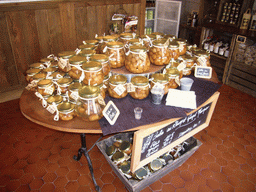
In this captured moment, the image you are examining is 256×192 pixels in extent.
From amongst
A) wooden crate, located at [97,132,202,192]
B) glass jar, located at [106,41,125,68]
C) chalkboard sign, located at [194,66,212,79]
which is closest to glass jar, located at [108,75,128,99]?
glass jar, located at [106,41,125,68]

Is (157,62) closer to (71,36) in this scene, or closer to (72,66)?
(72,66)

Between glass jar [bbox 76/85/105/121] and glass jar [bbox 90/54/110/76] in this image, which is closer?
glass jar [bbox 76/85/105/121]

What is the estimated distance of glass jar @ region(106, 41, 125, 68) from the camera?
174 cm

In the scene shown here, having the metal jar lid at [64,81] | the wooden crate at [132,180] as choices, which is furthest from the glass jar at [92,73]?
the wooden crate at [132,180]

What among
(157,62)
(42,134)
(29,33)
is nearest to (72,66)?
(157,62)

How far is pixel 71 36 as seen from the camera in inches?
147

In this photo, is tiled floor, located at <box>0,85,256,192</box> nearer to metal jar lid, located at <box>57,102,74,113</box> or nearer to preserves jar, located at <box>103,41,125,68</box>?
metal jar lid, located at <box>57,102,74,113</box>

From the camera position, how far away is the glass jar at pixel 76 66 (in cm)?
159

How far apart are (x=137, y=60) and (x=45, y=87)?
2.62ft

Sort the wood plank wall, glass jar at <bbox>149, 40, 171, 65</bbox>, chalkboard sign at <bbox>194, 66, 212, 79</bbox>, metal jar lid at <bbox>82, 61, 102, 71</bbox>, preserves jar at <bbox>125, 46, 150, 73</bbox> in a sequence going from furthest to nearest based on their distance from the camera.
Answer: the wood plank wall → chalkboard sign at <bbox>194, 66, 212, 79</bbox> → glass jar at <bbox>149, 40, 171, 65</bbox> → preserves jar at <bbox>125, 46, 150, 73</bbox> → metal jar lid at <bbox>82, 61, 102, 71</bbox>

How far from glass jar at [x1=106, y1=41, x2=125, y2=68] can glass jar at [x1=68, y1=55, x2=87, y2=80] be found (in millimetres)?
246

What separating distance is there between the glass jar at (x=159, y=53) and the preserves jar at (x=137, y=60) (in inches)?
7.1

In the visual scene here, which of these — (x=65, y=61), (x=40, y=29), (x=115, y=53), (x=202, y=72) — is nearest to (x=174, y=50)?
(x=202, y=72)

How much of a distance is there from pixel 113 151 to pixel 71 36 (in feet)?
8.30
